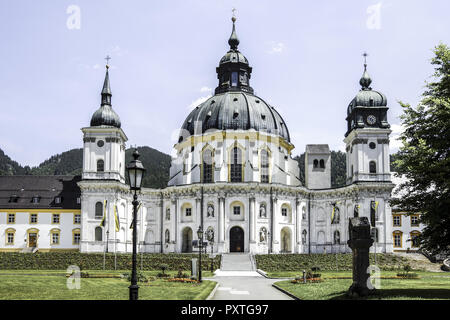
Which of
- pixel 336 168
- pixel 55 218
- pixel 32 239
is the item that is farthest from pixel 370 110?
pixel 336 168

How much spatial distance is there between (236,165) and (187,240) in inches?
534

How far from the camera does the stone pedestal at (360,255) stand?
82.7 feet

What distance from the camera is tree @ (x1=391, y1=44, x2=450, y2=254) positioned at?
26062mm

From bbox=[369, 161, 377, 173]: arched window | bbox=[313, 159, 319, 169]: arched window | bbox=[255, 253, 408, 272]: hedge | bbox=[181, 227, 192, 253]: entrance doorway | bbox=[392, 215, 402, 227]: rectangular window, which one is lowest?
bbox=[255, 253, 408, 272]: hedge

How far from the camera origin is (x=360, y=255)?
2553cm

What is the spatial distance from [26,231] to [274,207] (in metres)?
36.1

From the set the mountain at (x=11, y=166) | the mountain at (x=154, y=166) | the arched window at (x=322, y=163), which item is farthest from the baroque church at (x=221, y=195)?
the mountain at (x=11, y=166)

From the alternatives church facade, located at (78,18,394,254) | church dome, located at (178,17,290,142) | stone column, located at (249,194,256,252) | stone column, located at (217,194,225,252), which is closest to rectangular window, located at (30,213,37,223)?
church facade, located at (78,18,394,254)

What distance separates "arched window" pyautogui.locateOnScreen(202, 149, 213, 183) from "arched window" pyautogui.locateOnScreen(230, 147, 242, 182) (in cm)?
323

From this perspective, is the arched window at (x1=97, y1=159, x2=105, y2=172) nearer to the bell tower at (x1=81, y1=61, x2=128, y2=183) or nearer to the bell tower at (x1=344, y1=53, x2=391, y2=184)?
the bell tower at (x1=81, y1=61, x2=128, y2=183)

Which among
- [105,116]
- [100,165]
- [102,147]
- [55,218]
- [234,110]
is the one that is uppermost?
[234,110]

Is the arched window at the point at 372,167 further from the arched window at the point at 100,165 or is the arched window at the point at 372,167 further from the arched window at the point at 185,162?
the arched window at the point at 100,165

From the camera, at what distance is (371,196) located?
76.4 metres

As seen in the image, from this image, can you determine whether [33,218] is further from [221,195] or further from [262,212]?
[262,212]
